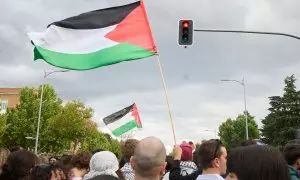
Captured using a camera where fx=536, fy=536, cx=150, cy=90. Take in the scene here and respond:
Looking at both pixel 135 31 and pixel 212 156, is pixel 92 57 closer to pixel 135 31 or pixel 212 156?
pixel 135 31

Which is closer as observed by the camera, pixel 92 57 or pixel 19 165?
pixel 19 165

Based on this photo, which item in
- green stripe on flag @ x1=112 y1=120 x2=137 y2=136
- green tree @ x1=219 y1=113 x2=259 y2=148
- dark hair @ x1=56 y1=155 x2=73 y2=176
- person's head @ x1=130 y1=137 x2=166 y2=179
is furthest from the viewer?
green tree @ x1=219 y1=113 x2=259 y2=148

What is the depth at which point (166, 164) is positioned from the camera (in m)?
4.48

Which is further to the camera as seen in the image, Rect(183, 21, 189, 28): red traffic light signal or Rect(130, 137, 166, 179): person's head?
Rect(183, 21, 189, 28): red traffic light signal

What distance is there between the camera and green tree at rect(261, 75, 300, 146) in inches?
2384

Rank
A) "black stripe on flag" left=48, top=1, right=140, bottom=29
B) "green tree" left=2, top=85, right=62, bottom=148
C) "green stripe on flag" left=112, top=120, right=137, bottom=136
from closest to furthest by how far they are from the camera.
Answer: "black stripe on flag" left=48, top=1, right=140, bottom=29, "green stripe on flag" left=112, top=120, right=137, bottom=136, "green tree" left=2, top=85, right=62, bottom=148

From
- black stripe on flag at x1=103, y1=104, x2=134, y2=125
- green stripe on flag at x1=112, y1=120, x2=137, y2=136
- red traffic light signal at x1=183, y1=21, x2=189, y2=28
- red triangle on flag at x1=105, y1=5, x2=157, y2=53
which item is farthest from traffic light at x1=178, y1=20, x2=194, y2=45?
red triangle on flag at x1=105, y1=5, x2=157, y2=53

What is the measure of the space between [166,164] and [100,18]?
24.0 feet

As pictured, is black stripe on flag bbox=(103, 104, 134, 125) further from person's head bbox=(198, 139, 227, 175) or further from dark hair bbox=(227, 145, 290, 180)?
dark hair bbox=(227, 145, 290, 180)

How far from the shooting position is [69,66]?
10781mm

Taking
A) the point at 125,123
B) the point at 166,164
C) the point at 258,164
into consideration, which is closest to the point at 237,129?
the point at 125,123

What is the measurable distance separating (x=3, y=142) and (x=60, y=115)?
8713mm

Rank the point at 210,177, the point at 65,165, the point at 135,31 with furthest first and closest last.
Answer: the point at 135,31 < the point at 65,165 < the point at 210,177

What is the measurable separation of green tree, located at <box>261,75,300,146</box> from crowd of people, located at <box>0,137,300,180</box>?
55.0 m
